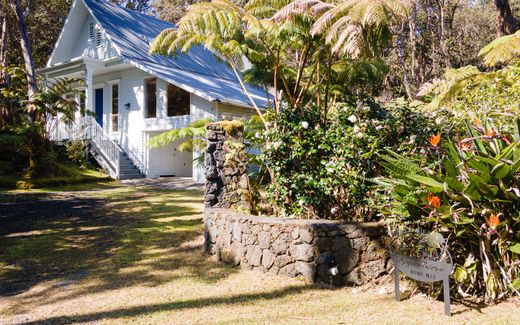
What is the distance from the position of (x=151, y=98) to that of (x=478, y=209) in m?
16.3

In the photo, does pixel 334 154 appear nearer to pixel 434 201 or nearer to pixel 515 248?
pixel 434 201

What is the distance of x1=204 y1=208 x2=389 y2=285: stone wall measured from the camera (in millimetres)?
5004

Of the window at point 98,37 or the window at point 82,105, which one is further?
the window at point 98,37

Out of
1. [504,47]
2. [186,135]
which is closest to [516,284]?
[504,47]

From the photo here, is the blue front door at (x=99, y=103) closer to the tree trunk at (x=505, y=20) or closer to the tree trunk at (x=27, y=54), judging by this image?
the tree trunk at (x=27, y=54)

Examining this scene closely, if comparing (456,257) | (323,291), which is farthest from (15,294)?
(456,257)

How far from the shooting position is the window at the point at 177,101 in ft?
58.7

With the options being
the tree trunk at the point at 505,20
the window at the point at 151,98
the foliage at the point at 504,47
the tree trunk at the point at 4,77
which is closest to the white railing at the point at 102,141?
the window at the point at 151,98

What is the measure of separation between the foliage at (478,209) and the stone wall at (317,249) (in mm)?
692

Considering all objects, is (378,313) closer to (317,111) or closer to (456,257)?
(456,257)

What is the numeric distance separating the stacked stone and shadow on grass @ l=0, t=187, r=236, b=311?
0.91 m

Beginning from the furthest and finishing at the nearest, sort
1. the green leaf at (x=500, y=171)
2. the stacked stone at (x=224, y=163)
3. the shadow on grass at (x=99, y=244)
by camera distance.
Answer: the stacked stone at (x=224, y=163) < the shadow on grass at (x=99, y=244) < the green leaf at (x=500, y=171)

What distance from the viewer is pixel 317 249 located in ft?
16.5

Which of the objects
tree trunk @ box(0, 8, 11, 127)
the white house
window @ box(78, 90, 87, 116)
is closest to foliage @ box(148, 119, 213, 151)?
the white house
